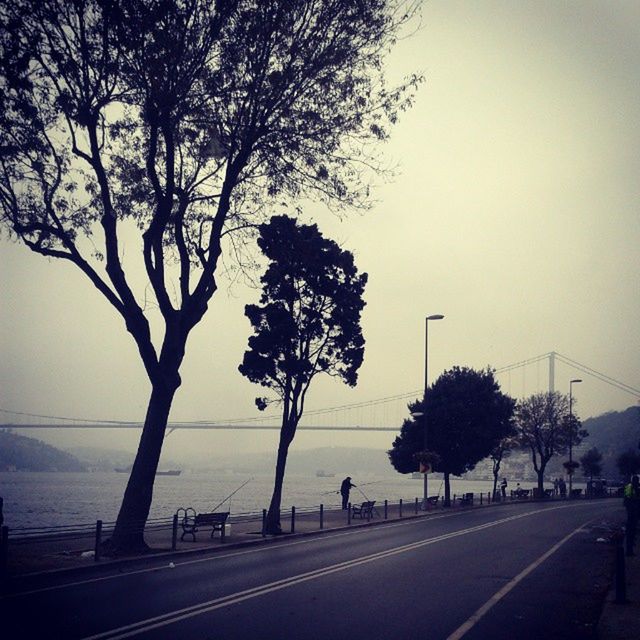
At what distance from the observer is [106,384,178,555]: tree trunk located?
18281mm

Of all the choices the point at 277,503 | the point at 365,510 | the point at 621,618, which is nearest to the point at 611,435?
the point at 365,510

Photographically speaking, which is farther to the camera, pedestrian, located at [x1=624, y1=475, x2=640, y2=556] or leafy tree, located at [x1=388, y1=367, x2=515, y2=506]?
leafy tree, located at [x1=388, y1=367, x2=515, y2=506]

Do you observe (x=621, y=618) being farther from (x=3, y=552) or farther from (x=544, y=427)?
(x=544, y=427)

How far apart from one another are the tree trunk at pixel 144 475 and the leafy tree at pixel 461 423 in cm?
3752

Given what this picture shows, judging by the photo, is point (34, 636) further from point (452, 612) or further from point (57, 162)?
point (57, 162)

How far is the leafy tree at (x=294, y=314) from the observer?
27.7 meters

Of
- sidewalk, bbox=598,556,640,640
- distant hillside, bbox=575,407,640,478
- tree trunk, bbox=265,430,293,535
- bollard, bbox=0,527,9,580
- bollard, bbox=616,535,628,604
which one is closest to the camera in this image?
sidewalk, bbox=598,556,640,640

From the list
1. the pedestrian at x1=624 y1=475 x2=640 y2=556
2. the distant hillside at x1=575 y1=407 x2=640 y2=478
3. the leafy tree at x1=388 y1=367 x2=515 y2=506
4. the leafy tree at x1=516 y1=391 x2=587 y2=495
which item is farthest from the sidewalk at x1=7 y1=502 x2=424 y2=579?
the distant hillside at x1=575 y1=407 x2=640 y2=478

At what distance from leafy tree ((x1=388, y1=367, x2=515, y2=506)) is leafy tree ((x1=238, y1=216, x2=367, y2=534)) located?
28176 mm

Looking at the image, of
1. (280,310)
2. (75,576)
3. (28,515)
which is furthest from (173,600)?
(28,515)

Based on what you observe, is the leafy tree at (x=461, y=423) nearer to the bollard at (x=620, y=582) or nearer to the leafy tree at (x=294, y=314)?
the leafy tree at (x=294, y=314)

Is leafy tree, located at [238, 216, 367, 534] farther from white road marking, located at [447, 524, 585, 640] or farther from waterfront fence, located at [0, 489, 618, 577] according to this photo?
white road marking, located at [447, 524, 585, 640]

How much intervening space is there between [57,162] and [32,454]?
177533 millimetres

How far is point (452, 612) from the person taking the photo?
11125mm
